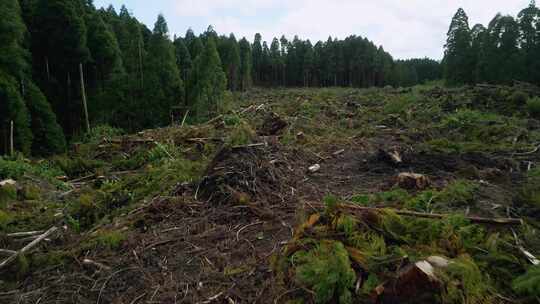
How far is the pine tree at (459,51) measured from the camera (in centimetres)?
2780

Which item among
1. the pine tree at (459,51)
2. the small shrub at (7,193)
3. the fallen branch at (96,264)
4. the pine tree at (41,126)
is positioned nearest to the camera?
the fallen branch at (96,264)

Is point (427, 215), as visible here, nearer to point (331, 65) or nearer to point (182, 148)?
point (182, 148)

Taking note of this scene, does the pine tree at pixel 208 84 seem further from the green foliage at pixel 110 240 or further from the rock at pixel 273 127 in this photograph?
the green foliage at pixel 110 240

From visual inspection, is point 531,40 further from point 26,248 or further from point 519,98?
point 26,248

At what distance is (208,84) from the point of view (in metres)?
19.5

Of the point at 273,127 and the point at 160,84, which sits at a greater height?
the point at 160,84

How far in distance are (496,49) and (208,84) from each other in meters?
20.9

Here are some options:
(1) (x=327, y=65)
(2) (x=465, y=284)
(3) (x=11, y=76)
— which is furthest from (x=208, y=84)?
(1) (x=327, y=65)

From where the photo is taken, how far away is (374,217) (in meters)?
2.95

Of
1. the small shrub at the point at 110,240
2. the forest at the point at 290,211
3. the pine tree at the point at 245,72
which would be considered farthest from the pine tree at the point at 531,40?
the pine tree at the point at 245,72

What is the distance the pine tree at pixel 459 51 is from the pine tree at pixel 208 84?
20.8m

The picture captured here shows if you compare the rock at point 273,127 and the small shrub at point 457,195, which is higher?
the rock at point 273,127

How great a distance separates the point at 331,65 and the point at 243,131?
1975 inches

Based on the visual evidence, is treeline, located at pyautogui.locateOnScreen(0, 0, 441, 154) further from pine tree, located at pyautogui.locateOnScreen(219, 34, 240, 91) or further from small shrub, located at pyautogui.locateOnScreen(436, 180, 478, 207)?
pine tree, located at pyautogui.locateOnScreen(219, 34, 240, 91)
